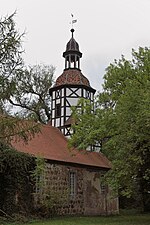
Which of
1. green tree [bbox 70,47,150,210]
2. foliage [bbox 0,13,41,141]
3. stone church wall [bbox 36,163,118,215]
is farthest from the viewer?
stone church wall [bbox 36,163,118,215]

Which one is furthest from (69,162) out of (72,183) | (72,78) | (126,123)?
(72,78)

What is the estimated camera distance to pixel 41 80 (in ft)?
113

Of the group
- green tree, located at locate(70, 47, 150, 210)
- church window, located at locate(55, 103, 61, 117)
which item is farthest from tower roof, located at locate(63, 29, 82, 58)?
green tree, located at locate(70, 47, 150, 210)

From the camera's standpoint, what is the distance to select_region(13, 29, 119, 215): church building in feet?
71.2

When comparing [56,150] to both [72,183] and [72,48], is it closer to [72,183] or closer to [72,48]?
[72,183]

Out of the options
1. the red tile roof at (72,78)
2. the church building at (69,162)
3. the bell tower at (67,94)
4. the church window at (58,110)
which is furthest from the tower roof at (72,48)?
the church window at (58,110)

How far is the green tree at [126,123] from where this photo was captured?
15891 millimetres

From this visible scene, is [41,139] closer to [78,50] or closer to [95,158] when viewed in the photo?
[95,158]

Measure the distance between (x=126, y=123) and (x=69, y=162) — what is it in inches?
287

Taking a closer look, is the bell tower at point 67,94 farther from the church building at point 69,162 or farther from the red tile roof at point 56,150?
the red tile roof at point 56,150

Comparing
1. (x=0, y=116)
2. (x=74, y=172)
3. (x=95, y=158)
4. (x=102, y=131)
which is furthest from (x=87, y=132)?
(x=0, y=116)

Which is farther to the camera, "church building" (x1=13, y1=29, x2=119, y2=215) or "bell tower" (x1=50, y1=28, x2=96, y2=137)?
"bell tower" (x1=50, y1=28, x2=96, y2=137)

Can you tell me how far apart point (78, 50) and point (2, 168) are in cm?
1535

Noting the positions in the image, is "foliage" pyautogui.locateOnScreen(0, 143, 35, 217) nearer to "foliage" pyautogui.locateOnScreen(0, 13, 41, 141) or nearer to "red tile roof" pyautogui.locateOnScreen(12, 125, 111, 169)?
"red tile roof" pyautogui.locateOnScreen(12, 125, 111, 169)
